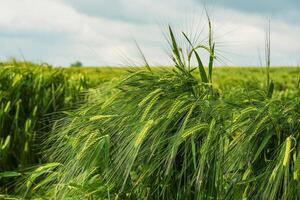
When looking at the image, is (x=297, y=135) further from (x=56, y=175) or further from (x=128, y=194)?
(x=56, y=175)

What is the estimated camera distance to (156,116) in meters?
3.75

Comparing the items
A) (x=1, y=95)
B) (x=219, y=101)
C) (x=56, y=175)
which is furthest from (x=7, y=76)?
(x=219, y=101)

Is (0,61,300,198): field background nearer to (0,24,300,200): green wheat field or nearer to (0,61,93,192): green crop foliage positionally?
(0,61,93,192): green crop foliage

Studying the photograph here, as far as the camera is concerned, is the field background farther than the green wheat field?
Yes

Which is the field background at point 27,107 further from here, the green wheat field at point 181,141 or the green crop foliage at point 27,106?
the green wheat field at point 181,141

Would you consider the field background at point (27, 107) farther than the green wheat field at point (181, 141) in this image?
Yes

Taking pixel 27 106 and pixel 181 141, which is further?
pixel 27 106

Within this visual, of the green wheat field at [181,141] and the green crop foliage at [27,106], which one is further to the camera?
the green crop foliage at [27,106]

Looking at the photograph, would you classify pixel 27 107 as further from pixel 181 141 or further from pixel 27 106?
pixel 181 141

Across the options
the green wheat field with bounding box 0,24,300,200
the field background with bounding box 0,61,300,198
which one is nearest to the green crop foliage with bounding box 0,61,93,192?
the field background with bounding box 0,61,300,198

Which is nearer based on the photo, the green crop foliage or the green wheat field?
the green wheat field

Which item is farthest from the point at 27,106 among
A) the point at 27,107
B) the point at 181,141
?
the point at 181,141

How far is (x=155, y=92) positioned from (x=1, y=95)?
3.11 metres

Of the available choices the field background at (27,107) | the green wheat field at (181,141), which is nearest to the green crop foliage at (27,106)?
the field background at (27,107)
